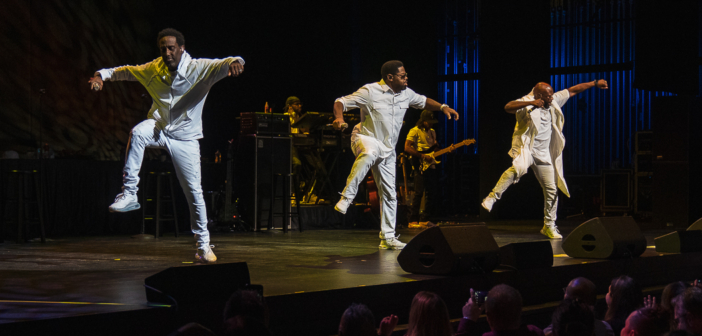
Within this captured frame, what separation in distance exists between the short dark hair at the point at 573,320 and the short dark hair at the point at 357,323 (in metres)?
0.81

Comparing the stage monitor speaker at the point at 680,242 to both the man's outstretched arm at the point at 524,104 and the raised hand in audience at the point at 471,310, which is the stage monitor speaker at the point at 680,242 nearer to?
the man's outstretched arm at the point at 524,104

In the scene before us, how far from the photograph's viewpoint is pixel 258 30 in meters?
12.0

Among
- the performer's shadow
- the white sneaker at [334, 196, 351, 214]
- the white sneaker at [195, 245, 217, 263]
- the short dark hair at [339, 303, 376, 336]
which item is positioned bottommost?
the performer's shadow

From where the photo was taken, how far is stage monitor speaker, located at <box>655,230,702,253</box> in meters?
6.25

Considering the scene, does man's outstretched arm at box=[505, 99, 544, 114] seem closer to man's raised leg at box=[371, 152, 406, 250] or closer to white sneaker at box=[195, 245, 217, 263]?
man's raised leg at box=[371, 152, 406, 250]

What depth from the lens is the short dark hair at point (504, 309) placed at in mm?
2879

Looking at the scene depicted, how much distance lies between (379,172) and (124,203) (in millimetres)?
2427

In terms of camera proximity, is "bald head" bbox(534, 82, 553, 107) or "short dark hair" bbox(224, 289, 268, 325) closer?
"short dark hair" bbox(224, 289, 268, 325)

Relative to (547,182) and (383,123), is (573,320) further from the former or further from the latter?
(547,182)

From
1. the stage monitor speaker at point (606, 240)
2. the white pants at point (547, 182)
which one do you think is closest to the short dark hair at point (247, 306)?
the stage monitor speaker at point (606, 240)

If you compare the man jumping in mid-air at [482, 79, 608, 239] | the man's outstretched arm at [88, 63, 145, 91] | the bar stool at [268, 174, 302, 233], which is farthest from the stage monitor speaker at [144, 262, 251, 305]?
the bar stool at [268, 174, 302, 233]

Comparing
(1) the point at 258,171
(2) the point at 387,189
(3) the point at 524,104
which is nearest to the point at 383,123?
(2) the point at 387,189

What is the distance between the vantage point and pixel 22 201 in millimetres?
7395

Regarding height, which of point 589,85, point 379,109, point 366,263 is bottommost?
point 366,263
